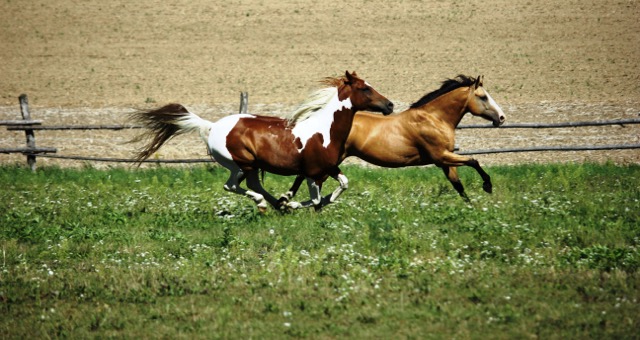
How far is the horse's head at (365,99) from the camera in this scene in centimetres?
1195

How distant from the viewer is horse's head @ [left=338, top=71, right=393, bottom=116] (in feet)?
39.2

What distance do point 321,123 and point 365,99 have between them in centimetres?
74

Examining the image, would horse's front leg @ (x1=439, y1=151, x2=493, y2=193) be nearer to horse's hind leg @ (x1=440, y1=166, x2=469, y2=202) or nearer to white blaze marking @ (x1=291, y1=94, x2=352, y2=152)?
horse's hind leg @ (x1=440, y1=166, x2=469, y2=202)

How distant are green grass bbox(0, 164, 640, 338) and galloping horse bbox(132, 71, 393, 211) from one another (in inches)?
24.7

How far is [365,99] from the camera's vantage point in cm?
1197

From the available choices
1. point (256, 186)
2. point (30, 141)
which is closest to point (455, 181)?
point (256, 186)

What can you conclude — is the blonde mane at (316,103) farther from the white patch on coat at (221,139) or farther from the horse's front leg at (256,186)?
the horse's front leg at (256,186)

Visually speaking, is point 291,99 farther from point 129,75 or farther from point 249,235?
point 249,235

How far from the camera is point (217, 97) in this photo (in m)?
32.2

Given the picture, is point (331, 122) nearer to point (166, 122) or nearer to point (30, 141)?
point (166, 122)

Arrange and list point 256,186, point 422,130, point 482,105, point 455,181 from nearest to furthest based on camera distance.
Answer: point 256,186 → point 455,181 → point 422,130 → point 482,105

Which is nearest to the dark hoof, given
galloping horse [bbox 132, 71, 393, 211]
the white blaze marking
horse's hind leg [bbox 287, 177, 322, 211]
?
galloping horse [bbox 132, 71, 393, 211]

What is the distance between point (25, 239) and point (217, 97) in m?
21.6

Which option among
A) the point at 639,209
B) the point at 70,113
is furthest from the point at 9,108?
the point at 639,209
